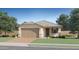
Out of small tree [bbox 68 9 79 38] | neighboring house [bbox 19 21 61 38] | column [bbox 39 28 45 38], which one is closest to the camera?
small tree [bbox 68 9 79 38]

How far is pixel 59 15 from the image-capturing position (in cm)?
1418

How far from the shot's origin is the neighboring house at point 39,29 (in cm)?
1459

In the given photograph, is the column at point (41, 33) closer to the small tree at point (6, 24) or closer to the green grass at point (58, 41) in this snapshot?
the green grass at point (58, 41)

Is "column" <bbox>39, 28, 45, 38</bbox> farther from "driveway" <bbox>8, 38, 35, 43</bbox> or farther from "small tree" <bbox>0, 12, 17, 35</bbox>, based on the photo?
"small tree" <bbox>0, 12, 17, 35</bbox>

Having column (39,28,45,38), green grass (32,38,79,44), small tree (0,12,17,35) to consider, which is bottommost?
green grass (32,38,79,44)

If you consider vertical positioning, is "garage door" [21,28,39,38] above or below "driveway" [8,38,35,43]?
above

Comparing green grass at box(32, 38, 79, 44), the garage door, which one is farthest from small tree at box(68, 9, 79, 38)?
the garage door

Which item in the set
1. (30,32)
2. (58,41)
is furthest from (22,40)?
(58,41)

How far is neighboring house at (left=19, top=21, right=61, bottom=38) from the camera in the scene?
47.9ft

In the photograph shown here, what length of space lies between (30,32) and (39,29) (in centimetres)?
63

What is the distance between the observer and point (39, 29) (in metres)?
15.3

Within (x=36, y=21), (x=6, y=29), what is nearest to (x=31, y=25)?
(x=36, y=21)
